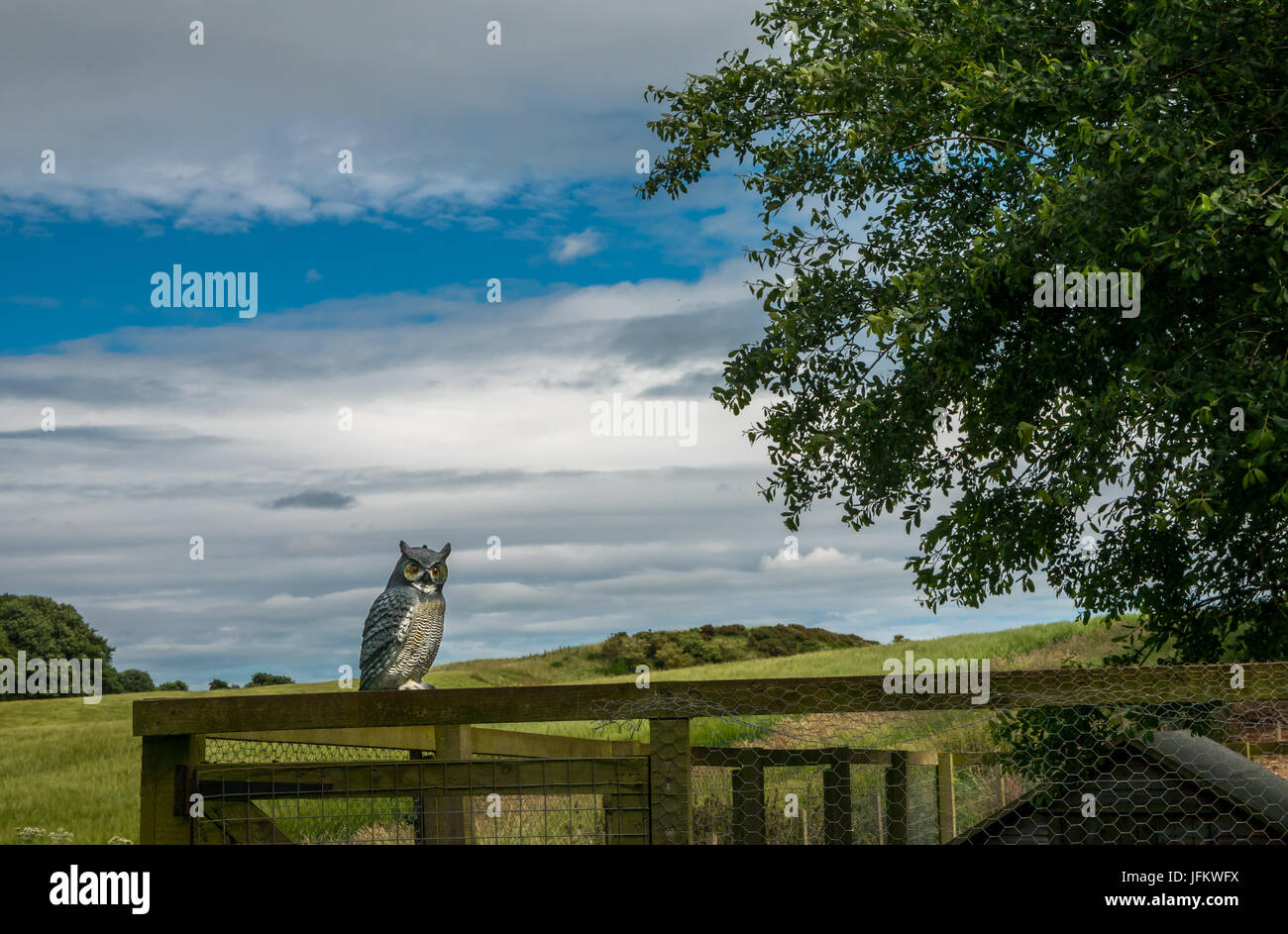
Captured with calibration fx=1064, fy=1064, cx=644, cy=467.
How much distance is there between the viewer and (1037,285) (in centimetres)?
852

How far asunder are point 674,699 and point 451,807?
7.58 ft

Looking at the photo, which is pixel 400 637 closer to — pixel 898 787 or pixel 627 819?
pixel 627 819

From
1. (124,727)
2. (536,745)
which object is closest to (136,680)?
(124,727)

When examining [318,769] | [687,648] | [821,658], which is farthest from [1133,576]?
[687,648]

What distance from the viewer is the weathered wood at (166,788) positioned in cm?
400

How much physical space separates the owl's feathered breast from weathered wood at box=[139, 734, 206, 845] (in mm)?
2715

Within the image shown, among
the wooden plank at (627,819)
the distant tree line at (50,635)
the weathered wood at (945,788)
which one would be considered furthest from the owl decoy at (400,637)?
the distant tree line at (50,635)

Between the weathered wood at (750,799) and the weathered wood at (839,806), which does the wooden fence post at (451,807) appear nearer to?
the weathered wood at (750,799)

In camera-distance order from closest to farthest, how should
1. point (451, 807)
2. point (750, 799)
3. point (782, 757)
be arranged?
point (451, 807) → point (782, 757) → point (750, 799)

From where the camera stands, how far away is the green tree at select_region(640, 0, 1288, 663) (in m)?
7.51

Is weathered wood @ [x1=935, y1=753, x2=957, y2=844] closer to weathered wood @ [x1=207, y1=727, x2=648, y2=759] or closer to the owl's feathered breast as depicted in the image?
weathered wood @ [x1=207, y1=727, x2=648, y2=759]

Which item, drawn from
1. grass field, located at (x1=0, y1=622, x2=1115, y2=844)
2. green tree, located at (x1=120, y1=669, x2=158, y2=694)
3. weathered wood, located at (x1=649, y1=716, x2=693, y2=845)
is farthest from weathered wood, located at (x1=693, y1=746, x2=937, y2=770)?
green tree, located at (x1=120, y1=669, x2=158, y2=694)

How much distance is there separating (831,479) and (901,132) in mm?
3462

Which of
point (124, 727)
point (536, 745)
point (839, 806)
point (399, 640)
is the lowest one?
point (124, 727)
